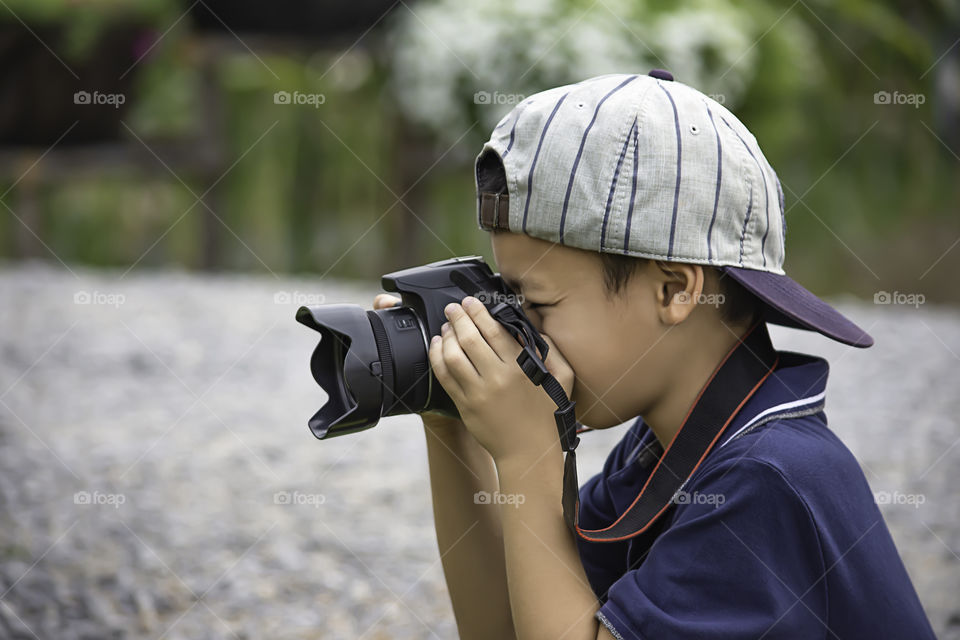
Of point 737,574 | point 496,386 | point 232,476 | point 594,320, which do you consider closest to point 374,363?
point 496,386

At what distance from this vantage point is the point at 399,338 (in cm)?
121

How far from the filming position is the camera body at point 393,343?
3.92 feet

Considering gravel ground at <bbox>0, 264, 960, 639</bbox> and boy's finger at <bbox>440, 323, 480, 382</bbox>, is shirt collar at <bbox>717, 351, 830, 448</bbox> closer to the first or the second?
boy's finger at <bbox>440, 323, 480, 382</bbox>

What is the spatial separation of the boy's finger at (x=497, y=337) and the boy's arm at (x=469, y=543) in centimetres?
26

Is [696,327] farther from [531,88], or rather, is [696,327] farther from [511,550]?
[531,88]

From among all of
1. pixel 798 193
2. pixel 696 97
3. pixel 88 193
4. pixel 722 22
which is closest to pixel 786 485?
pixel 696 97

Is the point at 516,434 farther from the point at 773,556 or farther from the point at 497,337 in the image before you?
the point at 773,556

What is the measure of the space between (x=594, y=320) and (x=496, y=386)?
0.49 feet

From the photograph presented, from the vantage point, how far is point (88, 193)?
8.00 metres

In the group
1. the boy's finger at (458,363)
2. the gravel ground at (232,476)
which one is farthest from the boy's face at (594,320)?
the gravel ground at (232,476)

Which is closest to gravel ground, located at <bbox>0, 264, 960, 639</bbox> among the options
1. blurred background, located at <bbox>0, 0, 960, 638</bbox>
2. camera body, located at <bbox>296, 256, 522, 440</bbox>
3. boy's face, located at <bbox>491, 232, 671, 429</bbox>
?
blurred background, located at <bbox>0, 0, 960, 638</bbox>

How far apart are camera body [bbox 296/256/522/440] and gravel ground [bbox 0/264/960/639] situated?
98 cm

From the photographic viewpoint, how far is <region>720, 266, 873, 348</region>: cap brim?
3.64ft

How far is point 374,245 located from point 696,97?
24.7 ft
